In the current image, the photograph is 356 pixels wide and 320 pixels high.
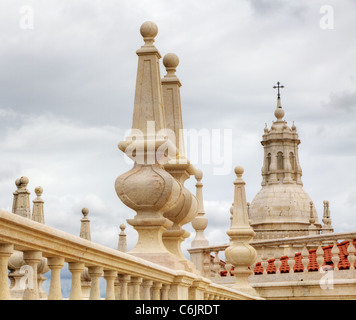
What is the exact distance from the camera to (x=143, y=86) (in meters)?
7.76

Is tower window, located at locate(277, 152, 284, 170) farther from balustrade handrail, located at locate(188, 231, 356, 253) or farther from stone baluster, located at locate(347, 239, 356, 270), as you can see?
stone baluster, located at locate(347, 239, 356, 270)

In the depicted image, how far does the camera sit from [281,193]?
236 ft

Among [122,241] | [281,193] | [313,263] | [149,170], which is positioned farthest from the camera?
[281,193]

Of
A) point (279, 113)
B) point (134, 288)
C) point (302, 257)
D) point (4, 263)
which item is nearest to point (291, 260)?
point (302, 257)

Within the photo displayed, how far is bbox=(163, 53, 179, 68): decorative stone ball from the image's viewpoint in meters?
9.08

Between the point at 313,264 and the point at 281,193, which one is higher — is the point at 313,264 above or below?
below

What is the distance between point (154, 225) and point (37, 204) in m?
5.43

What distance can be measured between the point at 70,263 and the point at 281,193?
6811cm

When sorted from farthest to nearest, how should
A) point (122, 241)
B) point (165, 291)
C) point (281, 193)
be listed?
point (281, 193), point (122, 241), point (165, 291)

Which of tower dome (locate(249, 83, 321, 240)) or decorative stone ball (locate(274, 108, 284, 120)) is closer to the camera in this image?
tower dome (locate(249, 83, 321, 240))

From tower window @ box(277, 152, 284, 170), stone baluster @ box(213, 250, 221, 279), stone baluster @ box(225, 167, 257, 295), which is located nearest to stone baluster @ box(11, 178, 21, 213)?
stone baluster @ box(225, 167, 257, 295)

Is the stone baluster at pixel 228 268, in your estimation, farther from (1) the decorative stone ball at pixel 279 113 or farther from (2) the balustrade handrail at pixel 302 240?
(1) the decorative stone ball at pixel 279 113

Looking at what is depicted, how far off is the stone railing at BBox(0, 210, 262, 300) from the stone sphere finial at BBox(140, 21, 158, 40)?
2504 mm

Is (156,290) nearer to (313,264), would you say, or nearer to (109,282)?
(109,282)
